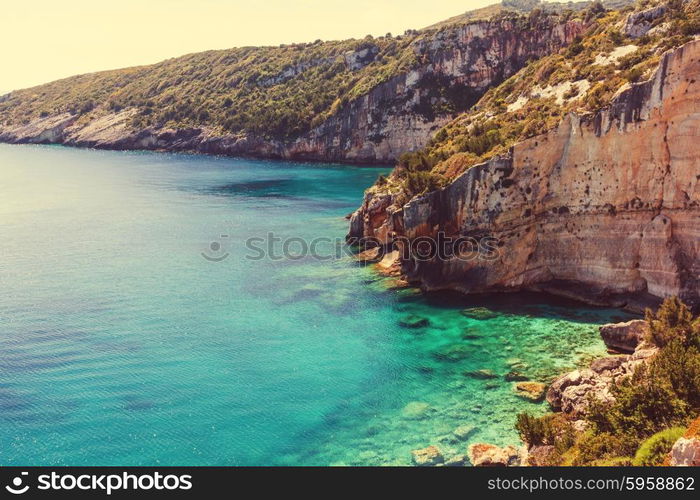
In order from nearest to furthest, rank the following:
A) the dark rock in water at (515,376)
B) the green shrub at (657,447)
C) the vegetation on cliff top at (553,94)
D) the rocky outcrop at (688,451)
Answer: the rocky outcrop at (688,451) < the green shrub at (657,447) < the dark rock in water at (515,376) < the vegetation on cliff top at (553,94)

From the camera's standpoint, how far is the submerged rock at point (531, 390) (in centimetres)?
2608

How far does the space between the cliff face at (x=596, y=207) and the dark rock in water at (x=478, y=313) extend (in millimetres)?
2816

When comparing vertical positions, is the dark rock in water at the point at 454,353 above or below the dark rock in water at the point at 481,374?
above

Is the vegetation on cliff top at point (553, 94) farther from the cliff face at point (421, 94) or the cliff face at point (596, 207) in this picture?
the cliff face at point (421, 94)

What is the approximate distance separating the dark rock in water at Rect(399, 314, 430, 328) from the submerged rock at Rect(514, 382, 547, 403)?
927cm

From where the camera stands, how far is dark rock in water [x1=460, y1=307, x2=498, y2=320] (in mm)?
36222

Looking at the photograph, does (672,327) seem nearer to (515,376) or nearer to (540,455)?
(515,376)

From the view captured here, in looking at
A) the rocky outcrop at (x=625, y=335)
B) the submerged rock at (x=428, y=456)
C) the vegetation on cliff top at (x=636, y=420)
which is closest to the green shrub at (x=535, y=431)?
the vegetation on cliff top at (x=636, y=420)

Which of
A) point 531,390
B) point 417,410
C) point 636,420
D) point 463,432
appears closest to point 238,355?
point 417,410

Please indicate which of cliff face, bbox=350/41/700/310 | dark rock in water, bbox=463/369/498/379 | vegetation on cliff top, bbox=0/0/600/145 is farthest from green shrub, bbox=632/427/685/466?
vegetation on cliff top, bbox=0/0/600/145

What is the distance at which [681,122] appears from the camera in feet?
103
